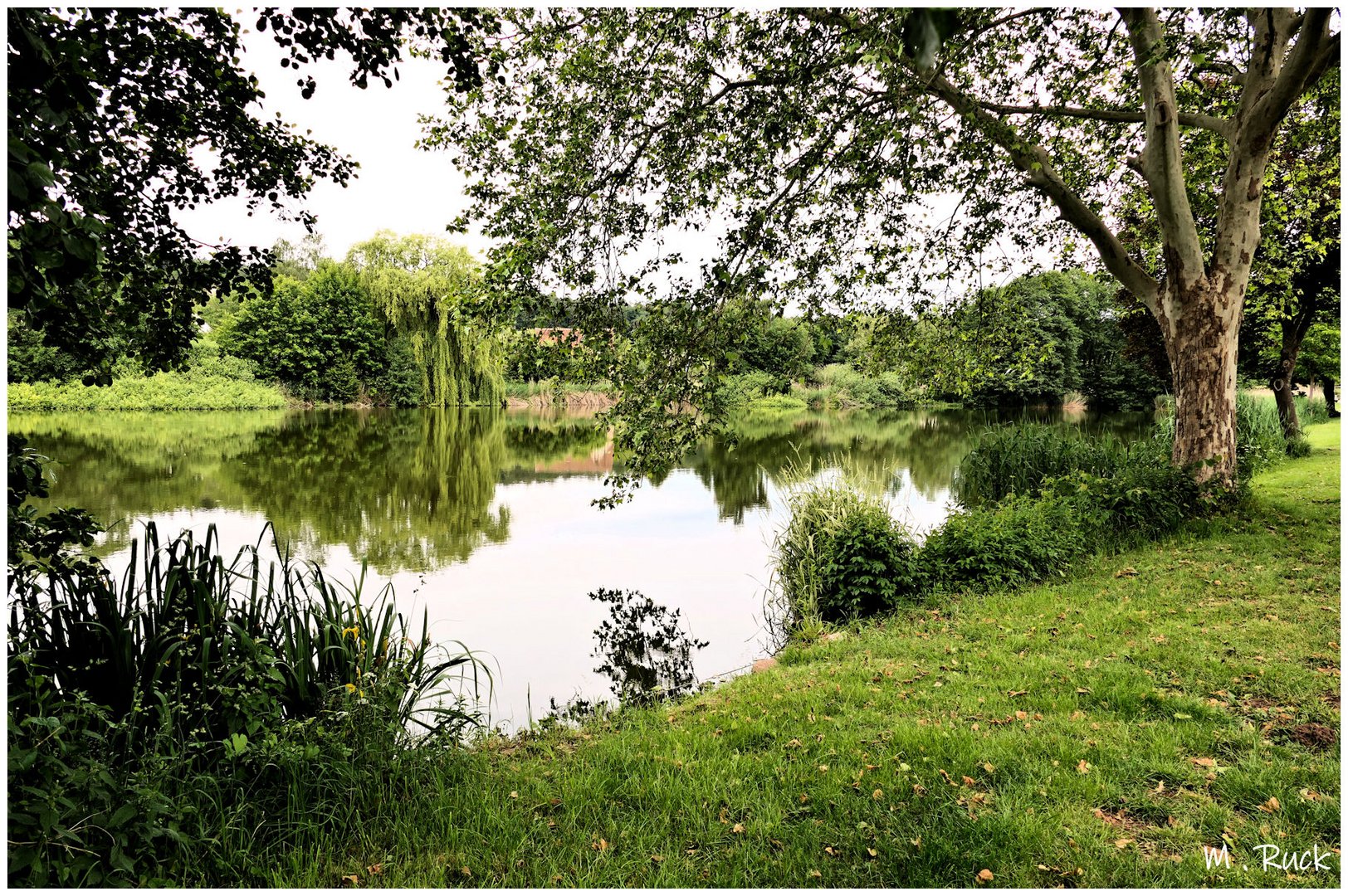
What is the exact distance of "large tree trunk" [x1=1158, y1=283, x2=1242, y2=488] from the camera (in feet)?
24.2

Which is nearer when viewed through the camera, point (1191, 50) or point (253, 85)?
point (253, 85)

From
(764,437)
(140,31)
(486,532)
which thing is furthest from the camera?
(764,437)

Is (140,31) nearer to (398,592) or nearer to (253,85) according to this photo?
(253,85)

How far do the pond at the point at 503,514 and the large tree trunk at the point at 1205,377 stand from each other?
338cm

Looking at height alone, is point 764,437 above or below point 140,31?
below

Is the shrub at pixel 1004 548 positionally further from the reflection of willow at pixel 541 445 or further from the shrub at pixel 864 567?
the reflection of willow at pixel 541 445

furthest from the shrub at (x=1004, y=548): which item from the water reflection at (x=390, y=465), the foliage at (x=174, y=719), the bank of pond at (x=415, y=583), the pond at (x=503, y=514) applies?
the foliage at (x=174, y=719)

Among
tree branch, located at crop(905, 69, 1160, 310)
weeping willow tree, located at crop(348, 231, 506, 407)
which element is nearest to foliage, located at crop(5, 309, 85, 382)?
tree branch, located at crop(905, 69, 1160, 310)

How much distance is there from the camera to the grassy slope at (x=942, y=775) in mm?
2533

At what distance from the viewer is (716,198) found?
6.78 metres

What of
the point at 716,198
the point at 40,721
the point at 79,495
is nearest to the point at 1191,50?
the point at 716,198

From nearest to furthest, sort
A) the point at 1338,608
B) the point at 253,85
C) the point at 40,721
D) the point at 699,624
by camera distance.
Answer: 1. the point at 40,721
2. the point at 253,85
3. the point at 1338,608
4. the point at 699,624

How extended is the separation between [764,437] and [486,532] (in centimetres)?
1551

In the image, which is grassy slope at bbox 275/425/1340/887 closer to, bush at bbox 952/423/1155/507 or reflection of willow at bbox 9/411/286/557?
reflection of willow at bbox 9/411/286/557
